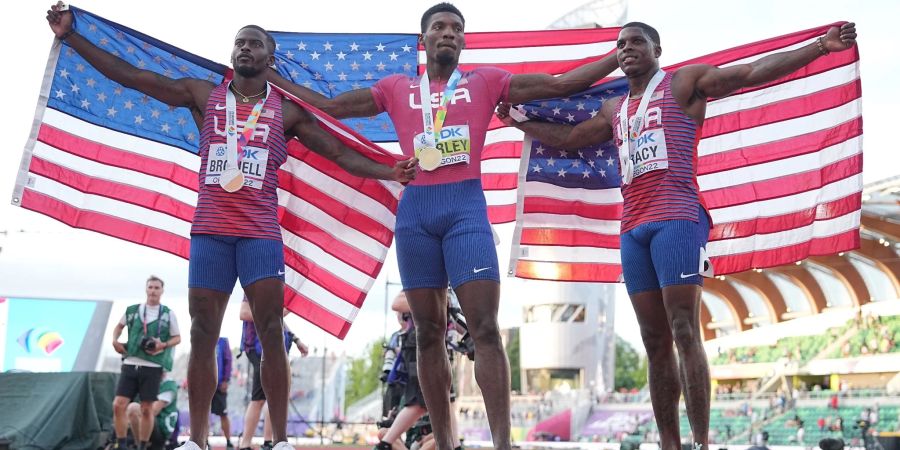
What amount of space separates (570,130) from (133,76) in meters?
2.79

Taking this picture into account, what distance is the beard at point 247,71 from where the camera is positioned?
5.59 m

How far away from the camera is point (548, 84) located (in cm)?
547

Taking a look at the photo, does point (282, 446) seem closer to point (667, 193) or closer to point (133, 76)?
point (667, 193)

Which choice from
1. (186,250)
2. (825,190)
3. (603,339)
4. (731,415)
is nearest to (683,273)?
(825,190)

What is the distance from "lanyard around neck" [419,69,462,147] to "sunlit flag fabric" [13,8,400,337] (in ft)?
5.54

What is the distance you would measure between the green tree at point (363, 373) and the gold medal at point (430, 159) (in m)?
91.0

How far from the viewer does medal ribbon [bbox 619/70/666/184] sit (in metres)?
5.32

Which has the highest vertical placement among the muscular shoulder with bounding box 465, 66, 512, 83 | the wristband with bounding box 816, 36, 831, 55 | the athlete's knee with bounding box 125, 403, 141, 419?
the wristband with bounding box 816, 36, 831, 55

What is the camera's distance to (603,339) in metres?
66.7

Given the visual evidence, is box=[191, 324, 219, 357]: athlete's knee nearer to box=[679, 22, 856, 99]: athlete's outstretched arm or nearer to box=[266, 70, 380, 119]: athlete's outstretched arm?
box=[266, 70, 380, 119]: athlete's outstretched arm

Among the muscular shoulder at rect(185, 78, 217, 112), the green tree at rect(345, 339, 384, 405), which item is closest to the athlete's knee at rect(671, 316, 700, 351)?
the muscular shoulder at rect(185, 78, 217, 112)

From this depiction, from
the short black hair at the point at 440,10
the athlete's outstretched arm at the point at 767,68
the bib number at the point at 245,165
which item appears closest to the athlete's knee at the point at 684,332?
the athlete's outstretched arm at the point at 767,68

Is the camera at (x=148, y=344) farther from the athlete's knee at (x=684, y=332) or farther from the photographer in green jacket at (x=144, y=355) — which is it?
the athlete's knee at (x=684, y=332)

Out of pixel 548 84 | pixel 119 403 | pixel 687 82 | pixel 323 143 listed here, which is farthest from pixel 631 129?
pixel 119 403
